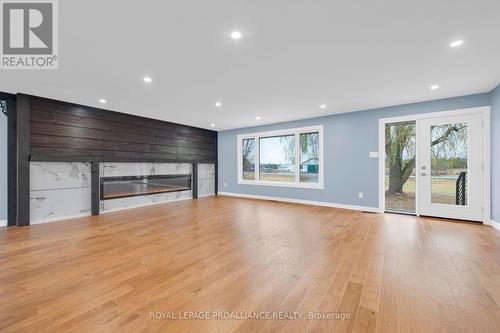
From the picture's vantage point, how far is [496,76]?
3043mm

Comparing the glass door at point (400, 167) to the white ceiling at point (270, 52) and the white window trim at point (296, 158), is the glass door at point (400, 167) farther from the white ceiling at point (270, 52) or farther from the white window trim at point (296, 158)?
the white window trim at point (296, 158)

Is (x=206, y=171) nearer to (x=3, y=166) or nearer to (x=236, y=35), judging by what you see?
(x=3, y=166)

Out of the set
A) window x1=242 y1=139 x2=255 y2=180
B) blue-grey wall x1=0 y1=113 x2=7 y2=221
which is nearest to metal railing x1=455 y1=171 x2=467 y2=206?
window x1=242 y1=139 x2=255 y2=180

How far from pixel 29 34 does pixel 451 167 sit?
651 cm

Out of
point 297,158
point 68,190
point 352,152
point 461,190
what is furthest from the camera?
point 297,158

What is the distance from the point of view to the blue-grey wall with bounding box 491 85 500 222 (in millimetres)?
3400

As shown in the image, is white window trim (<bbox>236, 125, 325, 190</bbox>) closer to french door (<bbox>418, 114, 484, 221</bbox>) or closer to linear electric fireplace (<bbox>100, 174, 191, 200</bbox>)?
linear electric fireplace (<bbox>100, 174, 191, 200</bbox>)

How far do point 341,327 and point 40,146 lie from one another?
529 centimetres

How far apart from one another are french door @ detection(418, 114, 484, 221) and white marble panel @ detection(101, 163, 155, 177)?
6292mm

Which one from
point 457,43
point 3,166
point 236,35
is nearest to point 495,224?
point 457,43

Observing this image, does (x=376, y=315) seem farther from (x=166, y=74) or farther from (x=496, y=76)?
(x=496, y=76)

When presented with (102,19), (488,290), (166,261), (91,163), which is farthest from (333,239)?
(91,163)

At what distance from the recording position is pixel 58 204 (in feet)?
13.3

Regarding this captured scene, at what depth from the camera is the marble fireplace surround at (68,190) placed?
3832 millimetres
